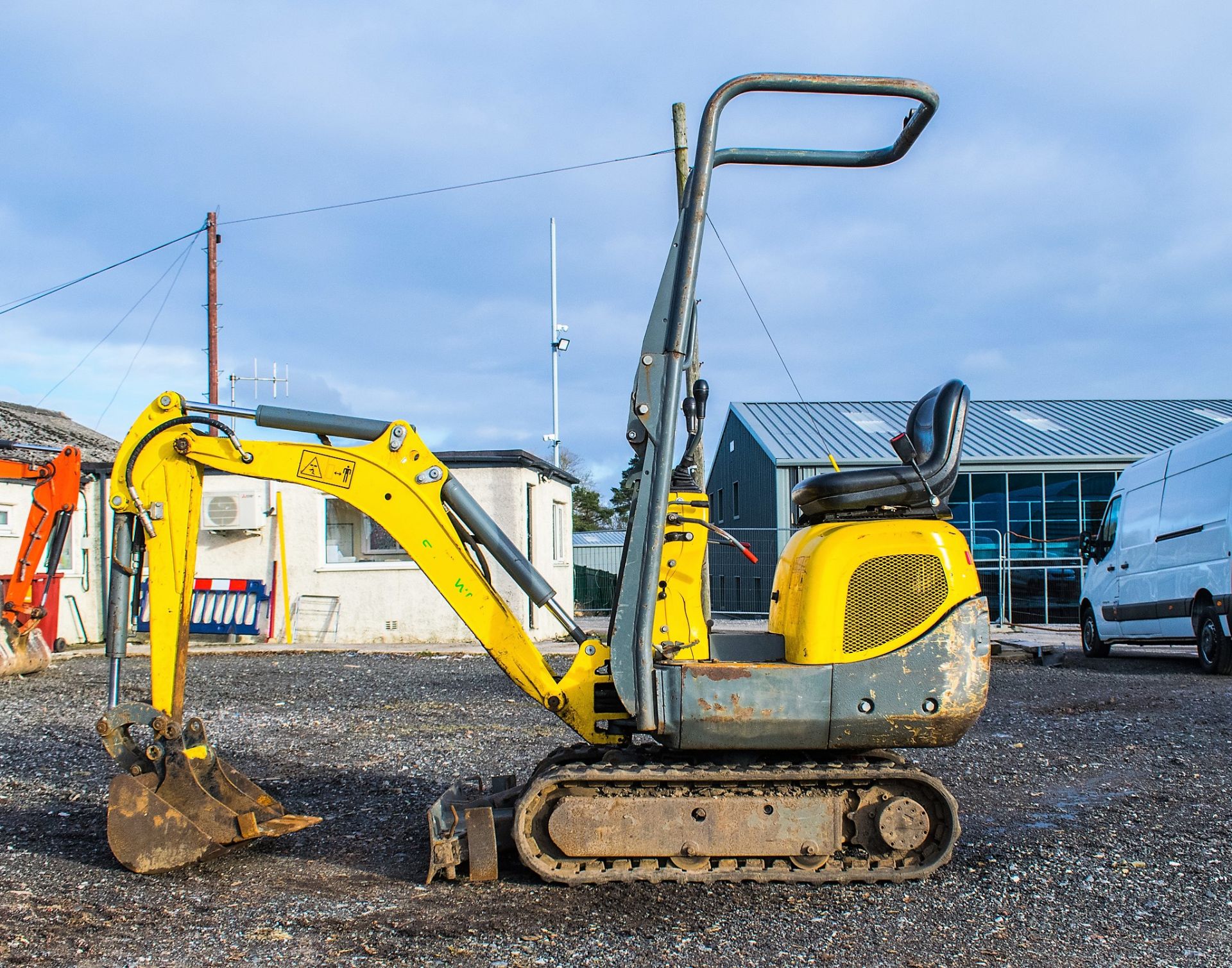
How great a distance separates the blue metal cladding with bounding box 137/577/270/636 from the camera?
54.3 feet

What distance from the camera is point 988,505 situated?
22844mm

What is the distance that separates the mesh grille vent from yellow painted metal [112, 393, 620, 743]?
3.75 ft

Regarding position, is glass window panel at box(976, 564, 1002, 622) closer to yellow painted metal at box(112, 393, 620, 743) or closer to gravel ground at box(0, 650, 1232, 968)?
gravel ground at box(0, 650, 1232, 968)

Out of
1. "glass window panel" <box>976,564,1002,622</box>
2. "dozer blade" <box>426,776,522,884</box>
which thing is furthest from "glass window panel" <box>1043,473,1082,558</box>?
"dozer blade" <box>426,776,522,884</box>

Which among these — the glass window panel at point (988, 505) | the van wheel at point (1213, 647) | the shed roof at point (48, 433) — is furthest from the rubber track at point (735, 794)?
the glass window panel at point (988, 505)

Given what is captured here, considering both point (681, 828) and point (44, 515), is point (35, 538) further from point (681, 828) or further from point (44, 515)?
point (681, 828)

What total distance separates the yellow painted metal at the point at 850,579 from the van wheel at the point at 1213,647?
8933mm

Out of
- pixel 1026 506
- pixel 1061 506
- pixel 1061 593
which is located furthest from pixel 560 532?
pixel 1061 506

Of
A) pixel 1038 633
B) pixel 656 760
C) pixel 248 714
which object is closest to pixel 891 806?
pixel 656 760

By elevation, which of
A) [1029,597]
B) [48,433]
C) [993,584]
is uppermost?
[48,433]

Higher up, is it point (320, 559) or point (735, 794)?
point (320, 559)

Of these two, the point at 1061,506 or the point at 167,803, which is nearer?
the point at 167,803

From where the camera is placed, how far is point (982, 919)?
421 cm

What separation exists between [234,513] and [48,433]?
314 inches
